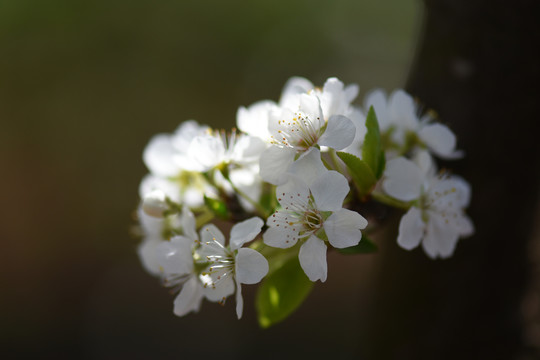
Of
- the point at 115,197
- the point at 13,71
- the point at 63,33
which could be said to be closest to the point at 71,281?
the point at 115,197

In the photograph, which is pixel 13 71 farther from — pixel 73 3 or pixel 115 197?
pixel 115 197

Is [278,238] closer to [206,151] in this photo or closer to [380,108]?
[206,151]

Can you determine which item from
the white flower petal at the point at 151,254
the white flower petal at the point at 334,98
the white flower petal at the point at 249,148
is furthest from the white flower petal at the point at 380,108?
the white flower petal at the point at 151,254

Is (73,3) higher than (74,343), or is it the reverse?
(73,3)

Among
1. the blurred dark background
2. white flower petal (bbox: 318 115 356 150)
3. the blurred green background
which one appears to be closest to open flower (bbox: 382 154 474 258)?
white flower petal (bbox: 318 115 356 150)

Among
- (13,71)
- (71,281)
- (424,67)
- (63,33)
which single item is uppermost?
(63,33)

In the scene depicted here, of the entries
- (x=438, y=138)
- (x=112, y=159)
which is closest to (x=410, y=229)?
(x=438, y=138)
